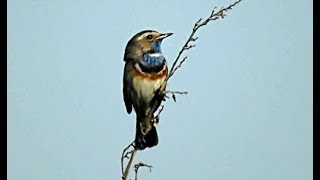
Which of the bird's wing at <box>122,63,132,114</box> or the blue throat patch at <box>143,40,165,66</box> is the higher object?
the blue throat patch at <box>143,40,165,66</box>

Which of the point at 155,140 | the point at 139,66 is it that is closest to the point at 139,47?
the point at 139,66

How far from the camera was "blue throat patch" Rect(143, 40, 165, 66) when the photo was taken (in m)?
2.53

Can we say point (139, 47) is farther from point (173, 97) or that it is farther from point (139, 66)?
A: point (173, 97)

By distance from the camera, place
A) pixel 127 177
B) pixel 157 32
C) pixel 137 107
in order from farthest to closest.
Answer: pixel 137 107
pixel 157 32
pixel 127 177

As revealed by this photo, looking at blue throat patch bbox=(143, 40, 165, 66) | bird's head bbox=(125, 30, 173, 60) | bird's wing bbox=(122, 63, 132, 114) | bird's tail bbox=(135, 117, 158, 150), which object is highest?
bird's head bbox=(125, 30, 173, 60)

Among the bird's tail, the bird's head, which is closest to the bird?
the bird's head

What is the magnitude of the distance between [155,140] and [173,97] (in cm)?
46

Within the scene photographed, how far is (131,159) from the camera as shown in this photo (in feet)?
5.17

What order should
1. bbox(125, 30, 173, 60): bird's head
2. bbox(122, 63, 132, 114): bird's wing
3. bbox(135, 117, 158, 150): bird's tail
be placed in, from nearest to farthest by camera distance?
bbox(135, 117, 158, 150): bird's tail, bbox(125, 30, 173, 60): bird's head, bbox(122, 63, 132, 114): bird's wing

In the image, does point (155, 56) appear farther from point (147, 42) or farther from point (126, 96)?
point (126, 96)

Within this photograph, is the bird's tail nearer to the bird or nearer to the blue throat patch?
the bird
